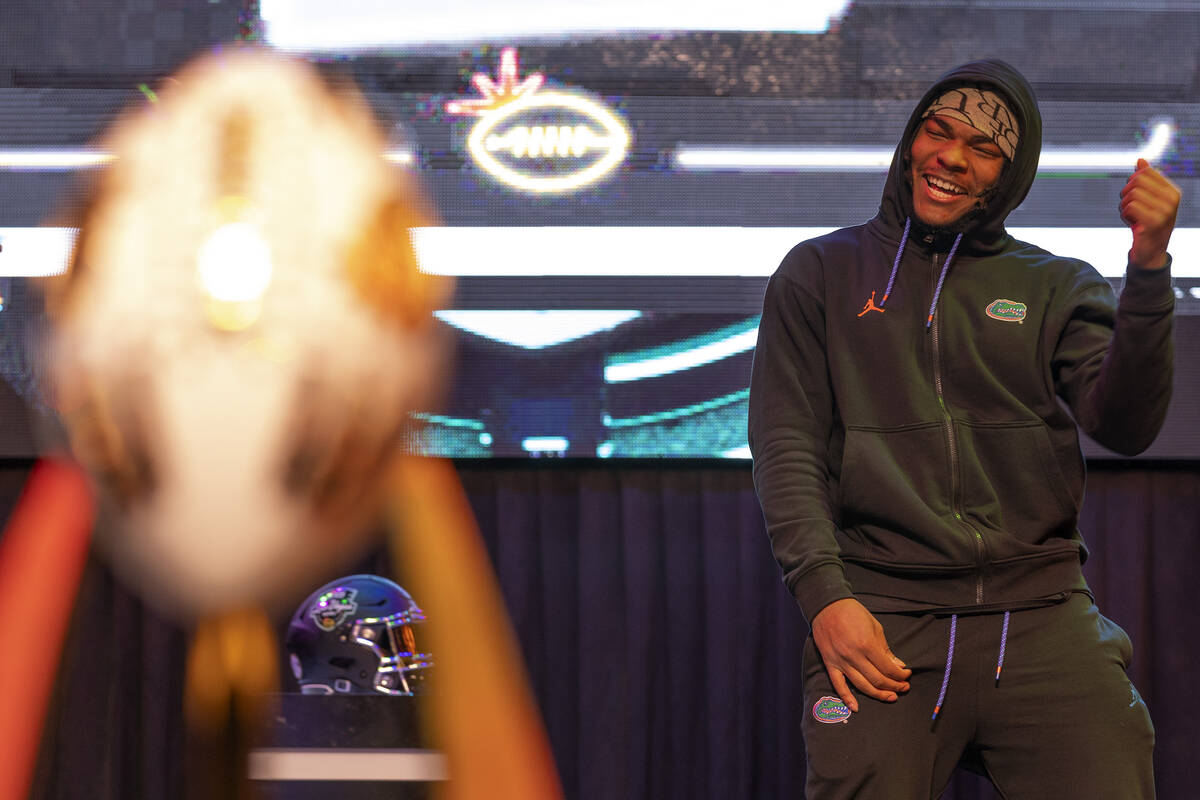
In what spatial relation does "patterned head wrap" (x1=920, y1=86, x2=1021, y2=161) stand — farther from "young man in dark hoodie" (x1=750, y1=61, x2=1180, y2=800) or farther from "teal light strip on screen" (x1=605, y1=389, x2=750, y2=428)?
"teal light strip on screen" (x1=605, y1=389, x2=750, y2=428)

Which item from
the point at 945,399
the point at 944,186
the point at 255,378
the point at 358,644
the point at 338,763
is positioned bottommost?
the point at 338,763

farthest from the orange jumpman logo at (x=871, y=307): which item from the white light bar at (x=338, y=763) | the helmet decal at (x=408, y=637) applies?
the helmet decal at (x=408, y=637)

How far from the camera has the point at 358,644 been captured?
6.00ft

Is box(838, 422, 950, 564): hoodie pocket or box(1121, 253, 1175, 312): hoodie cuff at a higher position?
box(1121, 253, 1175, 312): hoodie cuff

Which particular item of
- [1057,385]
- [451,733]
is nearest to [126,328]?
[451,733]

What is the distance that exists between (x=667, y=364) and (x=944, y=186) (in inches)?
42.1

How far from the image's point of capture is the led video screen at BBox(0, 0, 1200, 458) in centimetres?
234

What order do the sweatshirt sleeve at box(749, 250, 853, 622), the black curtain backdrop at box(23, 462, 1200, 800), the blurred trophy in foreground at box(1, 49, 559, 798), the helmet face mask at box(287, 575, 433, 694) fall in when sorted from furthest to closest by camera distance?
the black curtain backdrop at box(23, 462, 1200, 800) < the blurred trophy in foreground at box(1, 49, 559, 798) < the helmet face mask at box(287, 575, 433, 694) < the sweatshirt sleeve at box(749, 250, 853, 622)

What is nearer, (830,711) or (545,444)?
(830,711)

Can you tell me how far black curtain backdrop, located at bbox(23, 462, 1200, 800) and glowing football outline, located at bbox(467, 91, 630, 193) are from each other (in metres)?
0.61

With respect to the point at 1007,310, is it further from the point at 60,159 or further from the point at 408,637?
the point at 60,159

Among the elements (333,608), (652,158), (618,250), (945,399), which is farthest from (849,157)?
(333,608)

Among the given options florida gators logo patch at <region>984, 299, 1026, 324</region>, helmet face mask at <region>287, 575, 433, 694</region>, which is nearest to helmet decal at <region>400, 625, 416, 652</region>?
helmet face mask at <region>287, 575, 433, 694</region>

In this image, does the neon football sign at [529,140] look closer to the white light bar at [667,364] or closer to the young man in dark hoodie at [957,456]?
the white light bar at [667,364]
